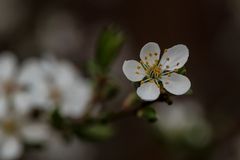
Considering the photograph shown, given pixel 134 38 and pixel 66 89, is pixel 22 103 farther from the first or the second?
pixel 134 38

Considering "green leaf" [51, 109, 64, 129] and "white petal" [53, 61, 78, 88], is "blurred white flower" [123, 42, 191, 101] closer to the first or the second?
"green leaf" [51, 109, 64, 129]

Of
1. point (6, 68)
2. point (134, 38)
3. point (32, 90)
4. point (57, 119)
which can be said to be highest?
point (134, 38)

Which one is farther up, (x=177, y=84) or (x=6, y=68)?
(x=6, y=68)

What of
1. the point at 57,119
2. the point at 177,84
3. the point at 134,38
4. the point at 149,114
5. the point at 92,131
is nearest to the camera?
the point at 177,84

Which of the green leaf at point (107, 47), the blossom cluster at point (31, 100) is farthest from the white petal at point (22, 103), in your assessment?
the green leaf at point (107, 47)

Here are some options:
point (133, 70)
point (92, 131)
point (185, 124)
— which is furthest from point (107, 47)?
point (185, 124)

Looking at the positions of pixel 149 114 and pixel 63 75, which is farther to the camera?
pixel 63 75

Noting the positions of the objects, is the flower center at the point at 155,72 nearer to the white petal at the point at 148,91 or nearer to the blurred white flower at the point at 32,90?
the white petal at the point at 148,91

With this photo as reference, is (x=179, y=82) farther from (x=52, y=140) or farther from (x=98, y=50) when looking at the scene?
(x=52, y=140)
